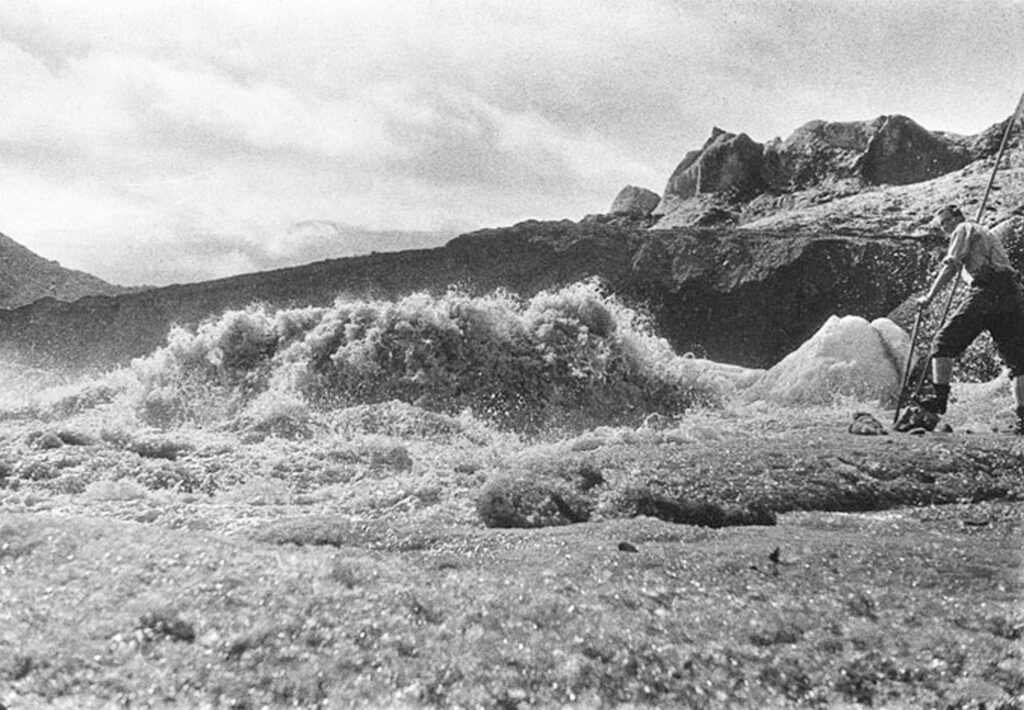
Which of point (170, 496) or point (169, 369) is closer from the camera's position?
point (170, 496)

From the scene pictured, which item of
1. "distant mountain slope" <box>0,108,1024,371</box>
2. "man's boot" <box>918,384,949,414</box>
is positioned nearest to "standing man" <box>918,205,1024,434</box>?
"man's boot" <box>918,384,949,414</box>

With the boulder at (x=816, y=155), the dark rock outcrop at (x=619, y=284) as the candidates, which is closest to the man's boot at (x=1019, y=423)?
the dark rock outcrop at (x=619, y=284)

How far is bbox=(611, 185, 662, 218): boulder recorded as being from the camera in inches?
1344

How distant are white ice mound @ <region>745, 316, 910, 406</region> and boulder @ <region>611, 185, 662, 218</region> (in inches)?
791

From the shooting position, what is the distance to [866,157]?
87.6ft

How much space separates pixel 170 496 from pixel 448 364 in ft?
20.7

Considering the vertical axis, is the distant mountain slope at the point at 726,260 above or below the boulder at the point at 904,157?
below

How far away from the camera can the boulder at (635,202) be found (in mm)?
34134

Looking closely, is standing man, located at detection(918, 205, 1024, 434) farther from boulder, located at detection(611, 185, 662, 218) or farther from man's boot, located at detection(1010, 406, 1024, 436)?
boulder, located at detection(611, 185, 662, 218)

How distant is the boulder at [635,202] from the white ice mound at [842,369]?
20.1 m

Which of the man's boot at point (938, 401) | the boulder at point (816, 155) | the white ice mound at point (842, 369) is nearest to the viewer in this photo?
the man's boot at point (938, 401)

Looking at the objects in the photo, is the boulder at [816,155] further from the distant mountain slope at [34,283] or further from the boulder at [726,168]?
the distant mountain slope at [34,283]

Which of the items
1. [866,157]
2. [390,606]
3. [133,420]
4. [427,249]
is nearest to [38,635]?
[390,606]

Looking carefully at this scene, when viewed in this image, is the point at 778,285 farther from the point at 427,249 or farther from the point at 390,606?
the point at 390,606
